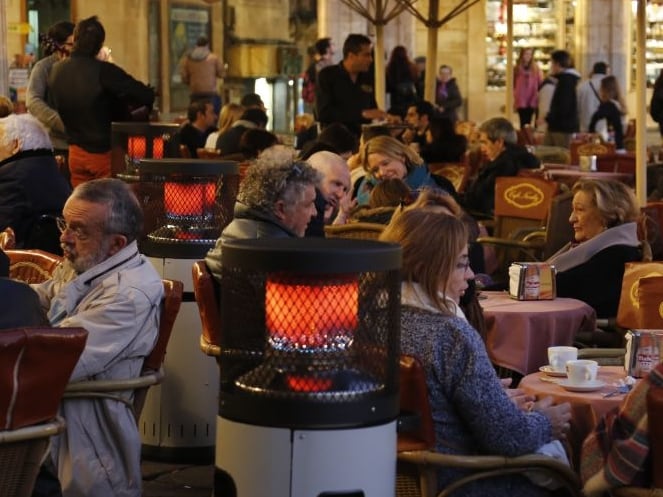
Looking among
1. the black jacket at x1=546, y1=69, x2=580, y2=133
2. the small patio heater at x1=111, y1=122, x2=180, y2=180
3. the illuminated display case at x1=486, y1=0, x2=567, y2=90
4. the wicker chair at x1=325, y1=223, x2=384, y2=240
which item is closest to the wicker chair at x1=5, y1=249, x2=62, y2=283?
the wicker chair at x1=325, y1=223, x2=384, y2=240

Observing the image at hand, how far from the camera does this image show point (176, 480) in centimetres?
685

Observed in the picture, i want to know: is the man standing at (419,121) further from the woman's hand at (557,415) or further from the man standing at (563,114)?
the woman's hand at (557,415)

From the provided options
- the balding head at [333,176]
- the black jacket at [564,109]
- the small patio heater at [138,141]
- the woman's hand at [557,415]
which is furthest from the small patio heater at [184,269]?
the black jacket at [564,109]

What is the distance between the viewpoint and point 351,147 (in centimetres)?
1115

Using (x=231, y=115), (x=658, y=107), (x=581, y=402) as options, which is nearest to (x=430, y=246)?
(x=581, y=402)

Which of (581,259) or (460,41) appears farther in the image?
(460,41)

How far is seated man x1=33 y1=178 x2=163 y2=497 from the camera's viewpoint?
5496 millimetres

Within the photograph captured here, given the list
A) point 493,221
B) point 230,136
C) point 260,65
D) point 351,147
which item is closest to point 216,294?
point 351,147

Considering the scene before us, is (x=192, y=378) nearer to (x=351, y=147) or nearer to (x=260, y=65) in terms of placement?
(x=351, y=147)

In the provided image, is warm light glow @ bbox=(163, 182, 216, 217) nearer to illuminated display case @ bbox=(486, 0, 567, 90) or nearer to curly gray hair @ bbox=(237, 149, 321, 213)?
curly gray hair @ bbox=(237, 149, 321, 213)

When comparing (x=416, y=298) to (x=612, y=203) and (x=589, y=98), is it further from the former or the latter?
(x=589, y=98)

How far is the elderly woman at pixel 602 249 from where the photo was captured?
8023 mm

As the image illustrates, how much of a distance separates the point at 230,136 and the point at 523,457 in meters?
9.36

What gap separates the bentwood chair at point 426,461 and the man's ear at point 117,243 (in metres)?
1.42
